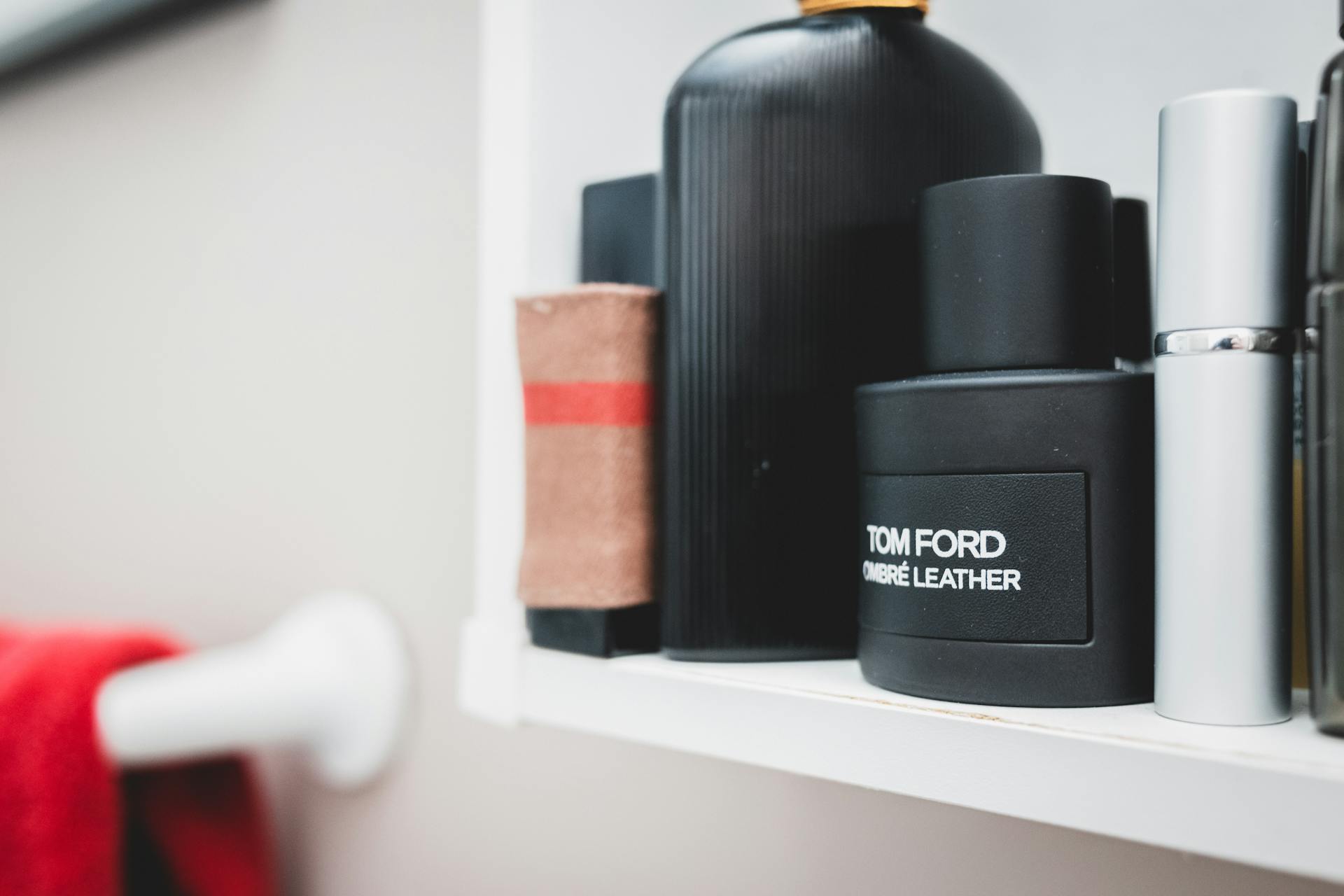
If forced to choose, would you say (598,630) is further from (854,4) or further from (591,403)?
(854,4)

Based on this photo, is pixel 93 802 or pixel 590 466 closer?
pixel 590 466

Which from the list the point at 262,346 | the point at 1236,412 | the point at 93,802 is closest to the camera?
the point at 1236,412

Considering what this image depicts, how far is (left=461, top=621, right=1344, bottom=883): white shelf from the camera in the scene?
0.17 meters

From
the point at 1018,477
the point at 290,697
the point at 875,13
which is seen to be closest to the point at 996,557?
the point at 1018,477

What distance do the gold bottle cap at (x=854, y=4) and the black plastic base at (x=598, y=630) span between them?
0.47 feet

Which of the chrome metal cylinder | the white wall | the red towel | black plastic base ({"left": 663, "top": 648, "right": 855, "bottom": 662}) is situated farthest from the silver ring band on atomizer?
the red towel

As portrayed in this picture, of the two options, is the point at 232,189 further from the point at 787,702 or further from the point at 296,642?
the point at 787,702

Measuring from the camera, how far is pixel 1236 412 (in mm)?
191

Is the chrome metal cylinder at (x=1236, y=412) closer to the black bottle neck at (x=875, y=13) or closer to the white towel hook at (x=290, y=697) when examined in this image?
the black bottle neck at (x=875, y=13)

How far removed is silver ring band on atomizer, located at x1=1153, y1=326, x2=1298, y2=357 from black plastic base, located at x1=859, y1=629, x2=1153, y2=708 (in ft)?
0.18

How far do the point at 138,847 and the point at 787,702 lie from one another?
37 cm

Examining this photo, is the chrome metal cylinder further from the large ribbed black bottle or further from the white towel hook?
the white towel hook

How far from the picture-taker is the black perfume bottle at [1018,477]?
0.66ft

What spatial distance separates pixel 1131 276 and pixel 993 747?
111 millimetres
